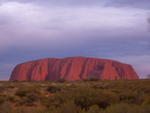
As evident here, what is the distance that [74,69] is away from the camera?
119000 mm

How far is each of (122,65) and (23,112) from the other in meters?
107

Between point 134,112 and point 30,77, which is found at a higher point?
point 134,112

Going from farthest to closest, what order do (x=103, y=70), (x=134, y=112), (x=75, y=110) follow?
(x=103, y=70), (x=75, y=110), (x=134, y=112)

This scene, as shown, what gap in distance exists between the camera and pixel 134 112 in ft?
40.8

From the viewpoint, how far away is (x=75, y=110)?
555 inches

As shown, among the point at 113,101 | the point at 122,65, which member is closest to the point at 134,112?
the point at 113,101

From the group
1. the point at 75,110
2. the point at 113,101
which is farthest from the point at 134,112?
the point at 113,101

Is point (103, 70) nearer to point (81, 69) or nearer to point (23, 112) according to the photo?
point (81, 69)

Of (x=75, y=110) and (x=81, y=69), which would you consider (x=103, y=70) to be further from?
(x=75, y=110)

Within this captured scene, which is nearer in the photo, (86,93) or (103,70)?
(86,93)

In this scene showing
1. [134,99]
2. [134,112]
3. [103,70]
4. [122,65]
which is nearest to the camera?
[134,112]

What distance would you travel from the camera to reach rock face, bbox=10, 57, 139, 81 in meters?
115

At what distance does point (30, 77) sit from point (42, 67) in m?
5.60

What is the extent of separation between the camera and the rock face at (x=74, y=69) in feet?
379
